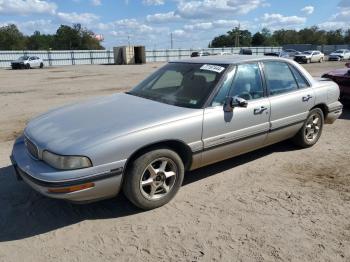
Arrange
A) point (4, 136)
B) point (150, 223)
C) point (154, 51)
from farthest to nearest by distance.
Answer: point (154, 51) → point (4, 136) → point (150, 223)

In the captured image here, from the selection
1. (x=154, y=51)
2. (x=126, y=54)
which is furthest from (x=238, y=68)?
(x=154, y=51)

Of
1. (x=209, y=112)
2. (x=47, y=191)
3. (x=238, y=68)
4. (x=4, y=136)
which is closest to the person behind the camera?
(x=47, y=191)

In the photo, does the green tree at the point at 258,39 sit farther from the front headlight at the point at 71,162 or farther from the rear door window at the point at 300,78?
the front headlight at the point at 71,162

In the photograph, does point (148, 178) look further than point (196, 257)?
Yes

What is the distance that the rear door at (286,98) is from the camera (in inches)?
192

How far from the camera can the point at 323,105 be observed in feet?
19.0

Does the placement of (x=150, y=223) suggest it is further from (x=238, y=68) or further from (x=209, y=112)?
(x=238, y=68)

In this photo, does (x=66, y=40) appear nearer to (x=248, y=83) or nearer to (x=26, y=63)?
(x=26, y=63)

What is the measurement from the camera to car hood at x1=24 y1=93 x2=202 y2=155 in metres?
3.37

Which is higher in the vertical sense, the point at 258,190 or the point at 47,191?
the point at 47,191

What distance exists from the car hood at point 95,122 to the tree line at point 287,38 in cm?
9943

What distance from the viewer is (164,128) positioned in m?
3.67

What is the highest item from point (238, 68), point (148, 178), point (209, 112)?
point (238, 68)

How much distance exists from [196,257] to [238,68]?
98.8 inches
